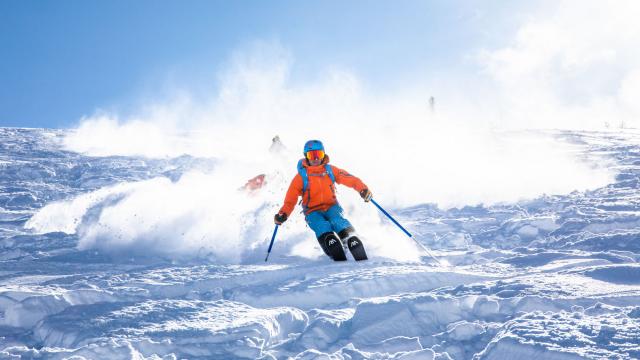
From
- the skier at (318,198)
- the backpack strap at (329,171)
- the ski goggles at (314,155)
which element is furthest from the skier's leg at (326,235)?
the ski goggles at (314,155)

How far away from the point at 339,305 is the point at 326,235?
173 centimetres

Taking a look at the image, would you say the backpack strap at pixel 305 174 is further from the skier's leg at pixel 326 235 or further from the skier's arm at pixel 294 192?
the skier's leg at pixel 326 235

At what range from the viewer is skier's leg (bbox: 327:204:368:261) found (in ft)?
18.7

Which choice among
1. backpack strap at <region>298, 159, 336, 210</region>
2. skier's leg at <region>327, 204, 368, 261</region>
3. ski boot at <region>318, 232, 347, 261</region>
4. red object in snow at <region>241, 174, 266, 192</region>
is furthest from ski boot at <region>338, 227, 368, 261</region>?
red object in snow at <region>241, 174, 266, 192</region>

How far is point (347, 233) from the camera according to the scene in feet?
19.5

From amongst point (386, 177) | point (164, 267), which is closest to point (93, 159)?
point (386, 177)

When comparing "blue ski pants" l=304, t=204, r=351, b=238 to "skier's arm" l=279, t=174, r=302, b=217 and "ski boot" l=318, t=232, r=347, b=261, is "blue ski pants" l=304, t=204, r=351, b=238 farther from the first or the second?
"skier's arm" l=279, t=174, r=302, b=217

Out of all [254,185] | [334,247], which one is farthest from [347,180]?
[254,185]

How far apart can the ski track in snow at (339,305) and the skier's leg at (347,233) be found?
1.43ft

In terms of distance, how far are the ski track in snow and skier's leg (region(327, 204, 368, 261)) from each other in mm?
437

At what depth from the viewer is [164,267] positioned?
20.7 ft

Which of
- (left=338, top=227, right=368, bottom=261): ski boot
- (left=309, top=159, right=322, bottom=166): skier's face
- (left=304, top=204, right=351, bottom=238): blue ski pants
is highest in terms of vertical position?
(left=309, top=159, right=322, bottom=166): skier's face

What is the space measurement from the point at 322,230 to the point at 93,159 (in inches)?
933

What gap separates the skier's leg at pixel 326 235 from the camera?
5.80 metres
